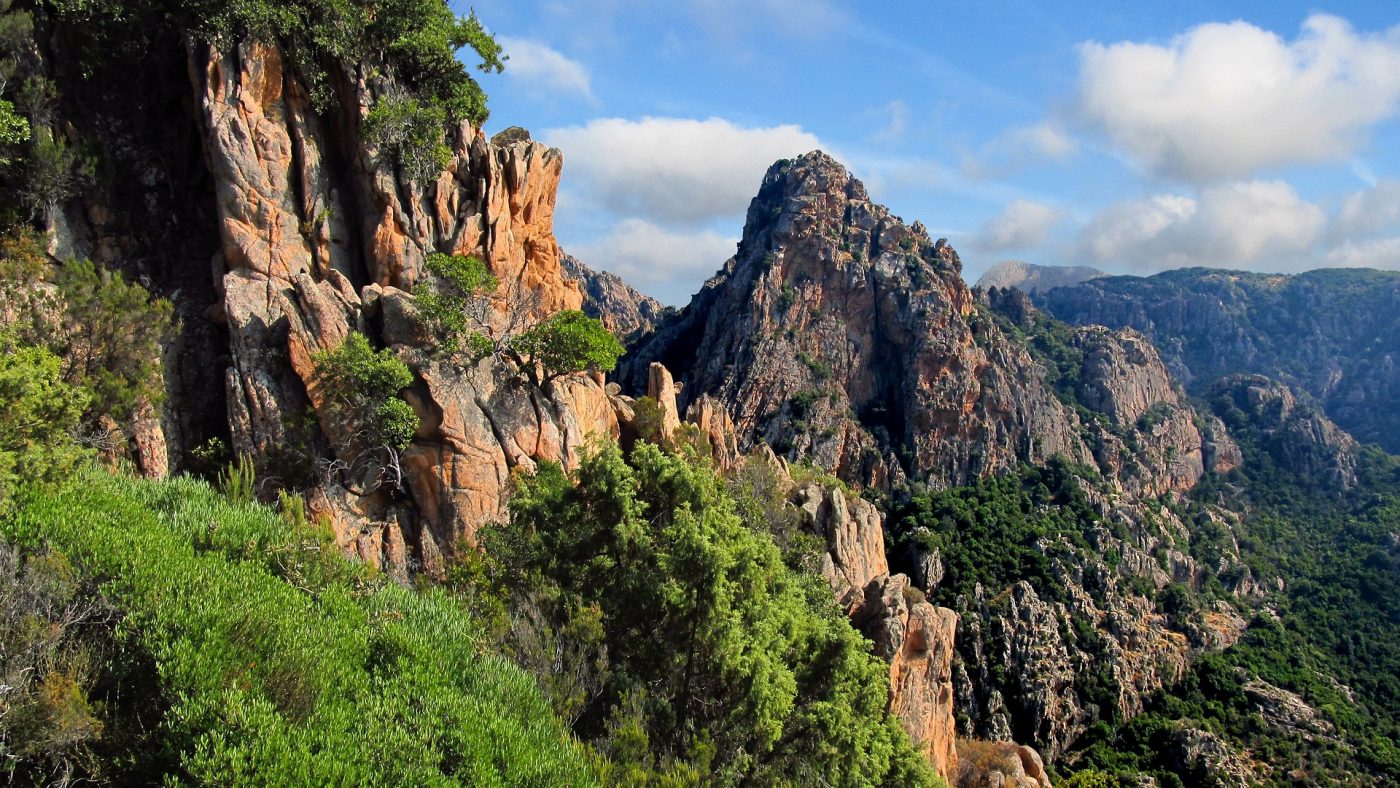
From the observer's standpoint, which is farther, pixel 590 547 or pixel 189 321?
pixel 189 321

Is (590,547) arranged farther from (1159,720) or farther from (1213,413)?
(1213,413)

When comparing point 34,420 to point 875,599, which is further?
point 875,599

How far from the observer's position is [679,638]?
744 inches

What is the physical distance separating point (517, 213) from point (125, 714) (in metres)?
27.5

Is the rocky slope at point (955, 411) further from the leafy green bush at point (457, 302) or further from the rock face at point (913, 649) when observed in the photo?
the leafy green bush at point (457, 302)

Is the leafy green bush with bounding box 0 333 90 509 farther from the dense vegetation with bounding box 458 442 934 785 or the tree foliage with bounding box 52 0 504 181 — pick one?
the tree foliage with bounding box 52 0 504 181

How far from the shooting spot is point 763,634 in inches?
727

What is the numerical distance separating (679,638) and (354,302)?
1775 centimetres

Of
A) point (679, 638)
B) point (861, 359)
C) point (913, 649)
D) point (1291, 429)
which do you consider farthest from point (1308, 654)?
point (679, 638)

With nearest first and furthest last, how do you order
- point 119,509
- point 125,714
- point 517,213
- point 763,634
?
point 125,714 → point 119,509 → point 763,634 → point 517,213

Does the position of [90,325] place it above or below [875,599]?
above

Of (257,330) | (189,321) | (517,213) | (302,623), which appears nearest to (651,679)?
(302,623)

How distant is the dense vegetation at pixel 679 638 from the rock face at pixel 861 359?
98554 mm

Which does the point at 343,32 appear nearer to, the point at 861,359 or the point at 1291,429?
the point at 861,359
